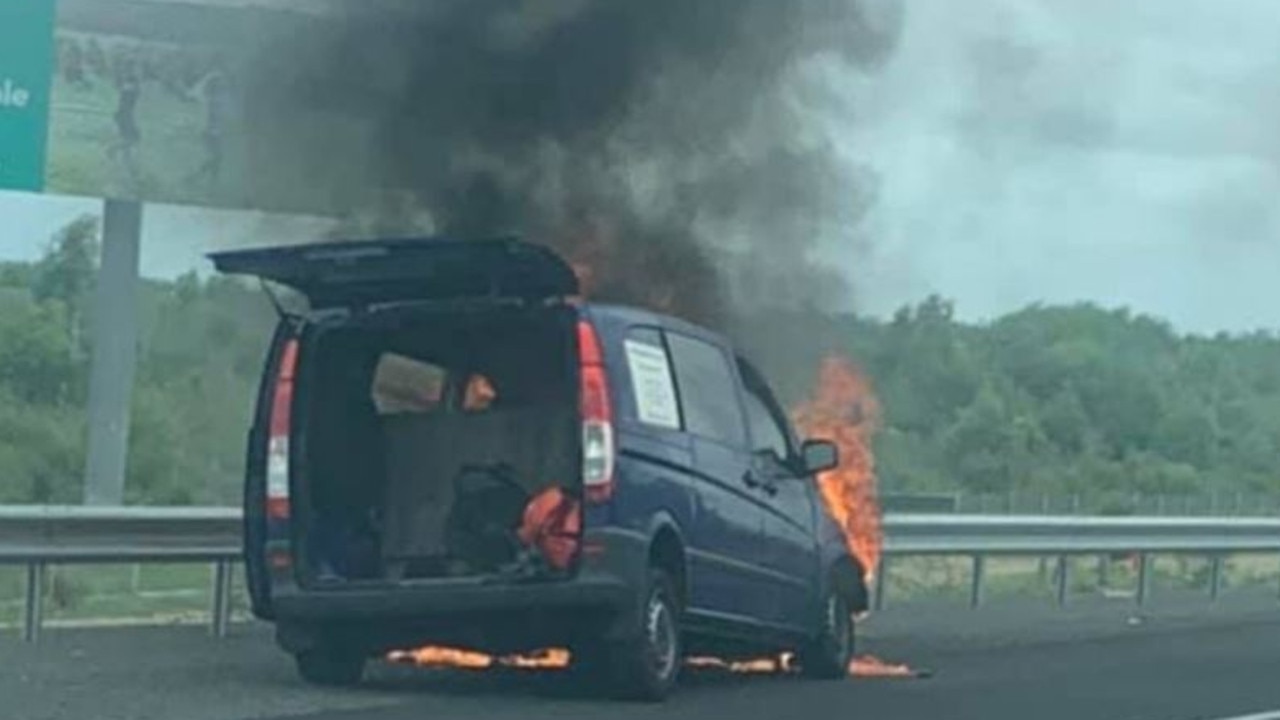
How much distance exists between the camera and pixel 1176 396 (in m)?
56.2

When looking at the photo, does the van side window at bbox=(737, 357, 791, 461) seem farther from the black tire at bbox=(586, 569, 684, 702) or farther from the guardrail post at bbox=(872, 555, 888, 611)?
the guardrail post at bbox=(872, 555, 888, 611)

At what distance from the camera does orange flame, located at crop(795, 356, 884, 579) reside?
17375 mm

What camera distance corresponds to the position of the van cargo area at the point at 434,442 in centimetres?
1416

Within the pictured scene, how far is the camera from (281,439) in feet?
46.9

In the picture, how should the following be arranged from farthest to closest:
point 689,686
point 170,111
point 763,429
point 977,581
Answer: point 170,111 → point 977,581 → point 763,429 → point 689,686

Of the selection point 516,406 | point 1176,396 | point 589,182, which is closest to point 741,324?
point 589,182

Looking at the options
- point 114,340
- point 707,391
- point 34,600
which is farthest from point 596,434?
point 114,340

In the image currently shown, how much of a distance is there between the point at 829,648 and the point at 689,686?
1.17 metres

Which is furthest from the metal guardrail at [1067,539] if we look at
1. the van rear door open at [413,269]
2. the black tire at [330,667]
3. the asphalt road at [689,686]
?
the van rear door open at [413,269]

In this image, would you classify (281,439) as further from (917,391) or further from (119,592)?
(917,391)

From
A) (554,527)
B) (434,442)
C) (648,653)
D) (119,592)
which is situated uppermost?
(434,442)

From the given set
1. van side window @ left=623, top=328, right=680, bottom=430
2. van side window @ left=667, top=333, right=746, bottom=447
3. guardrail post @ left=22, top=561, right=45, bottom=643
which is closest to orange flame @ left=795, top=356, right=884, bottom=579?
van side window @ left=667, top=333, right=746, bottom=447

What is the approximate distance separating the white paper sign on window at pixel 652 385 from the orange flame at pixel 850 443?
2421 mm

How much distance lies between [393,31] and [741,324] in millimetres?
2889
